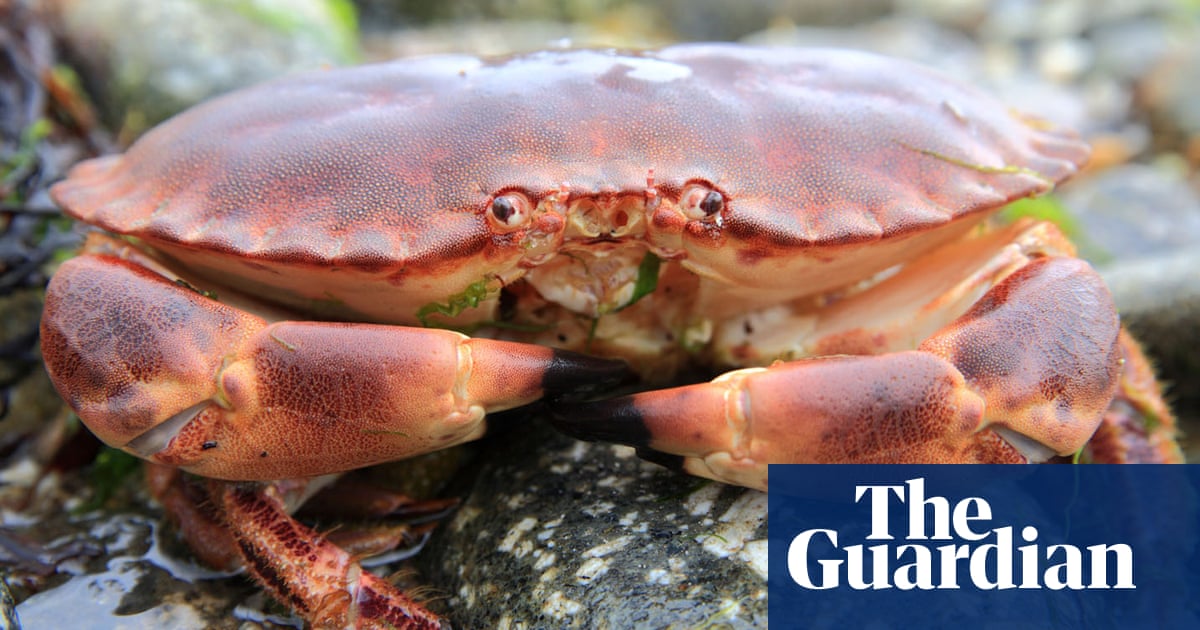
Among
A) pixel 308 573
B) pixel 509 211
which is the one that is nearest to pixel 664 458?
pixel 509 211

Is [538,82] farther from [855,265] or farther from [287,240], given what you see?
[855,265]

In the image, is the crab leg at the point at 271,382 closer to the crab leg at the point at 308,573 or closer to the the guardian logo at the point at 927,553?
the crab leg at the point at 308,573

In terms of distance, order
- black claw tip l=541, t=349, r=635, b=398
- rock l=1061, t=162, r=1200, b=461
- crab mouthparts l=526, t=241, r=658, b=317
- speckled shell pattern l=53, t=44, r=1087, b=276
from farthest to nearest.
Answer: rock l=1061, t=162, r=1200, b=461 < crab mouthparts l=526, t=241, r=658, b=317 < speckled shell pattern l=53, t=44, r=1087, b=276 < black claw tip l=541, t=349, r=635, b=398

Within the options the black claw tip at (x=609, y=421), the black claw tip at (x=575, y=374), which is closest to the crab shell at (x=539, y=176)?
the black claw tip at (x=575, y=374)

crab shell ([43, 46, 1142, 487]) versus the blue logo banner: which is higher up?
crab shell ([43, 46, 1142, 487])

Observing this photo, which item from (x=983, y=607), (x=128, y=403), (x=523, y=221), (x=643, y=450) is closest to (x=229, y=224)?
(x=128, y=403)

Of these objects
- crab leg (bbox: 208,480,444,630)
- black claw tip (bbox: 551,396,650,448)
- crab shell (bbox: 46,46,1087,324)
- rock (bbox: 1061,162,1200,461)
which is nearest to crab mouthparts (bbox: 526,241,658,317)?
crab shell (bbox: 46,46,1087,324)

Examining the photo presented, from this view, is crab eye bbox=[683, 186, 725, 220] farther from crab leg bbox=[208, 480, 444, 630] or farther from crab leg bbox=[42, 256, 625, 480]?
crab leg bbox=[208, 480, 444, 630]
